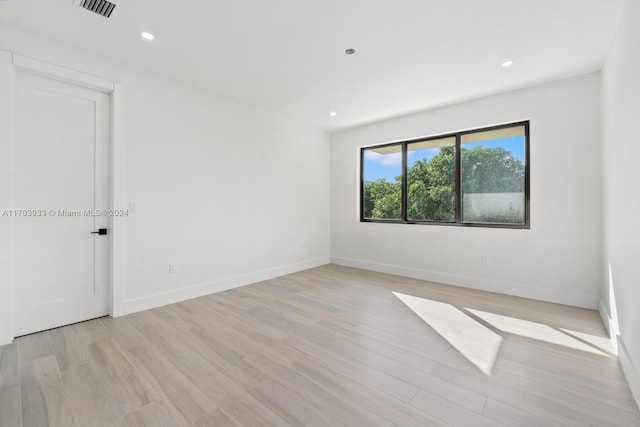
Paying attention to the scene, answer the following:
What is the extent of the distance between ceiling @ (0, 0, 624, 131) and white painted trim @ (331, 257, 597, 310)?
8.64 ft

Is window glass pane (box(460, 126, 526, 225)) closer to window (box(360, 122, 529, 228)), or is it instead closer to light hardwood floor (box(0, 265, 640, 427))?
window (box(360, 122, 529, 228))

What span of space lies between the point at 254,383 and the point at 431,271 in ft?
11.3

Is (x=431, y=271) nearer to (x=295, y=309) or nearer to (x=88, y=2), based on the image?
(x=295, y=309)

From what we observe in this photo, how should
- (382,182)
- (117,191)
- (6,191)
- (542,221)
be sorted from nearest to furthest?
(6,191) < (117,191) < (542,221) < (382,182)

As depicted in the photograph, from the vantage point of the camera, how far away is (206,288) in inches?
150

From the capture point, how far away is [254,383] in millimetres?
1919

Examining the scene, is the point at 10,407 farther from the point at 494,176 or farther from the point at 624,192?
the point at 494,176

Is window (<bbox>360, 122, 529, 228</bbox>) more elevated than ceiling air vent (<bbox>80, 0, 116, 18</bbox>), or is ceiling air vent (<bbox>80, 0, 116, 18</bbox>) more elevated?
ceiling air vent (<bbox>80, 0, 116, 18</bbox>)

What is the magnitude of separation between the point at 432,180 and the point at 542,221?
1.59m

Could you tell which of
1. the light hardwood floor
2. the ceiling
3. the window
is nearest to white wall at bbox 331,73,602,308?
the window

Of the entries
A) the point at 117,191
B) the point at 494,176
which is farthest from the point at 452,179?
the point at 117,191

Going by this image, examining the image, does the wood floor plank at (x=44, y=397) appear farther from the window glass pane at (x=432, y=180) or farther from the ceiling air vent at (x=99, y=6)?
the window glass pane at (x=432, y=180)

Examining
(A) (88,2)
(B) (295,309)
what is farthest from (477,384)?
(A) (88,2)

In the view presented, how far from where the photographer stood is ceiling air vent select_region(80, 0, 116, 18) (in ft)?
6.98
